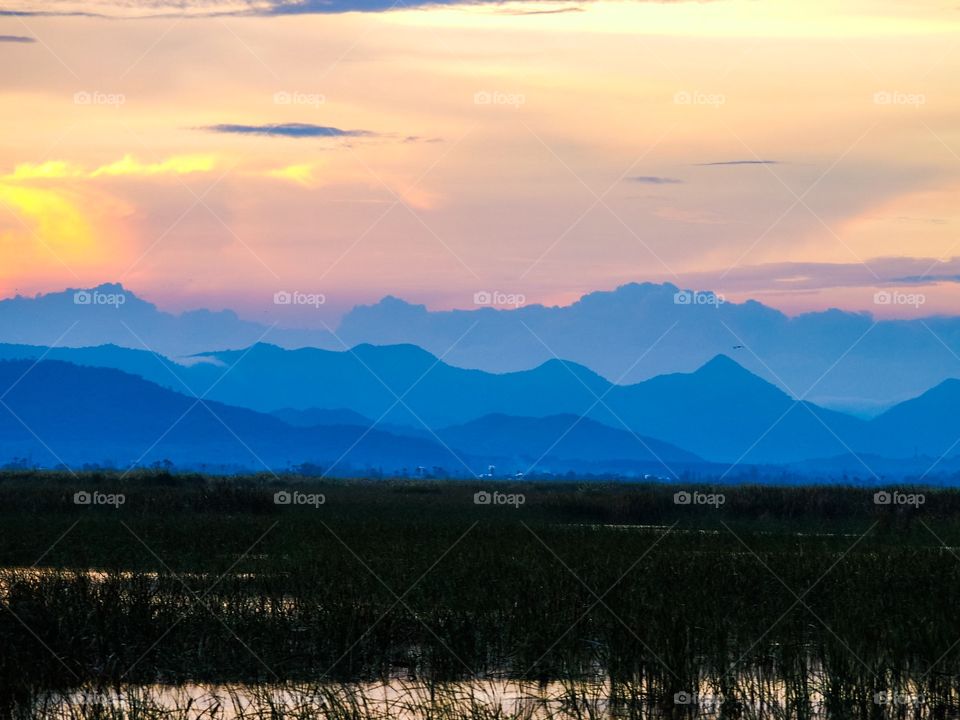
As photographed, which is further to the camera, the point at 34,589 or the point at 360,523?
the point at 360,523

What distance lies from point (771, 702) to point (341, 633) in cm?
545

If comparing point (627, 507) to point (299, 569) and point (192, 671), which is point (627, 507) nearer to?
point (299, 569)

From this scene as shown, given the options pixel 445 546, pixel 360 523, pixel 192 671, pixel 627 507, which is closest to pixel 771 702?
pixel 192 671

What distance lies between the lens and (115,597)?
1717cm
